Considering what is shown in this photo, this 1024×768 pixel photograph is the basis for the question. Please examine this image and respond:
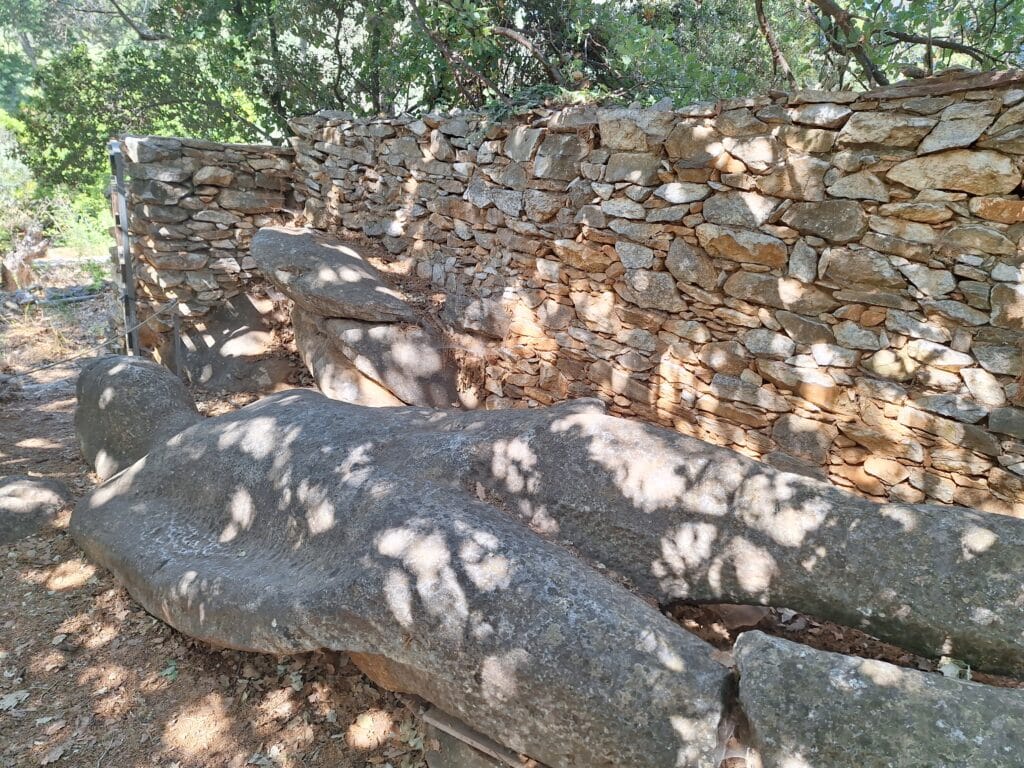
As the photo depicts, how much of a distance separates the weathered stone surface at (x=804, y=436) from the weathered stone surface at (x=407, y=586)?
1225 mm

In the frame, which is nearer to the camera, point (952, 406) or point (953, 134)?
Answer: point (953, 134)

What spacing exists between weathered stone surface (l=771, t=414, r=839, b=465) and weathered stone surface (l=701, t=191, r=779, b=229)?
1.02 metres

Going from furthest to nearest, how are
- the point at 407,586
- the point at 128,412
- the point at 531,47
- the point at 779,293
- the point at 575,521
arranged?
the point at 531,47, the point at 128,412, the point at 779,293, the point at 575,521, the point at 407,586

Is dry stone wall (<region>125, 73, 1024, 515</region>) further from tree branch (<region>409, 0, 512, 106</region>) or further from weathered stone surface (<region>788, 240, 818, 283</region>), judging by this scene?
tree branch (<region>409, 0, 512, 106</region>)

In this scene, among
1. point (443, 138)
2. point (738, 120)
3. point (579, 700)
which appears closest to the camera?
point (579, 700)

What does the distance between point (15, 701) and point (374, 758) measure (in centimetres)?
145

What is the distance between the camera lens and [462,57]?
18.0 feet

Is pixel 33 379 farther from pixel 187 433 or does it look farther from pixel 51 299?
pixel 187 433

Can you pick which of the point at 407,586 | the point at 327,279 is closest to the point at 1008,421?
the point at 407,586

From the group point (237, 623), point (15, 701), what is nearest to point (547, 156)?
point (237, 623)

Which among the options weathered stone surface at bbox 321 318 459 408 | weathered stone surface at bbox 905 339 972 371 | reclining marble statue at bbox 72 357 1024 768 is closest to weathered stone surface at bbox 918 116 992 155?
weathered stone surface at bbox 905 339 972 371

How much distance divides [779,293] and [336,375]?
3.23m

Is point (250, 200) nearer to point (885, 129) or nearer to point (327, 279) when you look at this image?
point (327, 279)

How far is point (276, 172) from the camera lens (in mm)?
6180
